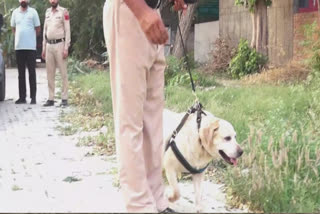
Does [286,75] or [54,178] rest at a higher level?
[286,75]

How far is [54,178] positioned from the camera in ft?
17.6

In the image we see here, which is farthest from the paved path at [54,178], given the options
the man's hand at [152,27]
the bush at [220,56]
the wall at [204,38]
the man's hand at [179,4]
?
the wall at [204,38]

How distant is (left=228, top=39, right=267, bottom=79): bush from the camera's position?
15250 millimetres

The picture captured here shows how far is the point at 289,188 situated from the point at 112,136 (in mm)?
2960

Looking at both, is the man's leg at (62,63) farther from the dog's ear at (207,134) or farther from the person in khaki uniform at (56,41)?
the dog's ear at (207,134)

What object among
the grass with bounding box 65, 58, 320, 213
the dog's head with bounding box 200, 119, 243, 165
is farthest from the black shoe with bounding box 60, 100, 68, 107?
the dog's head with bounding box 200, 119, 243, 165

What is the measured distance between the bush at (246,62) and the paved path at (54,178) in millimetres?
7777

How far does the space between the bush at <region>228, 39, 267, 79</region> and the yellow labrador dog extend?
1109 cm

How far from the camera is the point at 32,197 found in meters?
4.66

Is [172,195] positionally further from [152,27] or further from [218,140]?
[152,27]

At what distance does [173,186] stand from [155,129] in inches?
22.3

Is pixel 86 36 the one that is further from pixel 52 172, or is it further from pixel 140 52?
pixel 140 52

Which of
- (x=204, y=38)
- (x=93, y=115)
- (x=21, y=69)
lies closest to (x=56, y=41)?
(x=21, y=69)

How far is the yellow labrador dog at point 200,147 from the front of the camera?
13.5 feet
